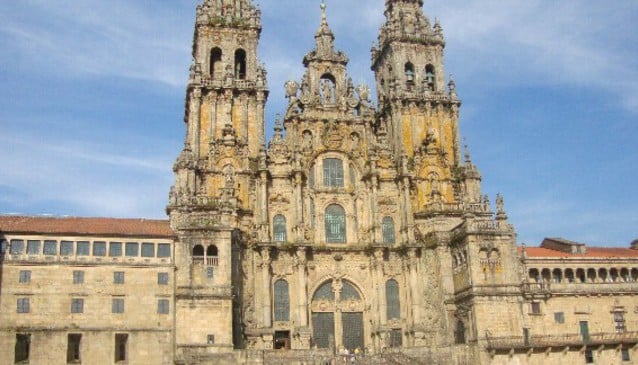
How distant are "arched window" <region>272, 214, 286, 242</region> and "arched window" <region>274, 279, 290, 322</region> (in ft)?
11.3

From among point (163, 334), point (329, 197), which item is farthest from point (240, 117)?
point (163, 334)

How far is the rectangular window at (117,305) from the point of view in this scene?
1855 inches

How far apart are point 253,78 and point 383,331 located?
23.3 meters

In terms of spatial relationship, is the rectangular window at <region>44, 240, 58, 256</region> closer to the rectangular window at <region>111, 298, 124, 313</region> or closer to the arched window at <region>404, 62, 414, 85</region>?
the rectangular window at <region>111, 298, 124, 313</region>

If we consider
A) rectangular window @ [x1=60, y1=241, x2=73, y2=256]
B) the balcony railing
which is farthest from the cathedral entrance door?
rectangular window @ [x1=60, y1=241, x2=73, y2=256]

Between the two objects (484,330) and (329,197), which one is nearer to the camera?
(484,330)

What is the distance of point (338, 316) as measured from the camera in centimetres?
5603

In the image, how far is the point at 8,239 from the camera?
46.5 metres

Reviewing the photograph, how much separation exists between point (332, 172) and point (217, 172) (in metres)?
9.74

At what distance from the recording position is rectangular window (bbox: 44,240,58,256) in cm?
4712

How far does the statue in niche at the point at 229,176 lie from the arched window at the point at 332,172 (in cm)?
788

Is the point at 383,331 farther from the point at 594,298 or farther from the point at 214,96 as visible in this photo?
the point at 214,96

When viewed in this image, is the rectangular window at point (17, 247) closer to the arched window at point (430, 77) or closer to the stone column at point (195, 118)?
the stone column at point (195, 118)

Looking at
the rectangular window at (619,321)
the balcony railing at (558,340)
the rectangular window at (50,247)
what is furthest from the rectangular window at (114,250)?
the rectangular window at (619,321)
